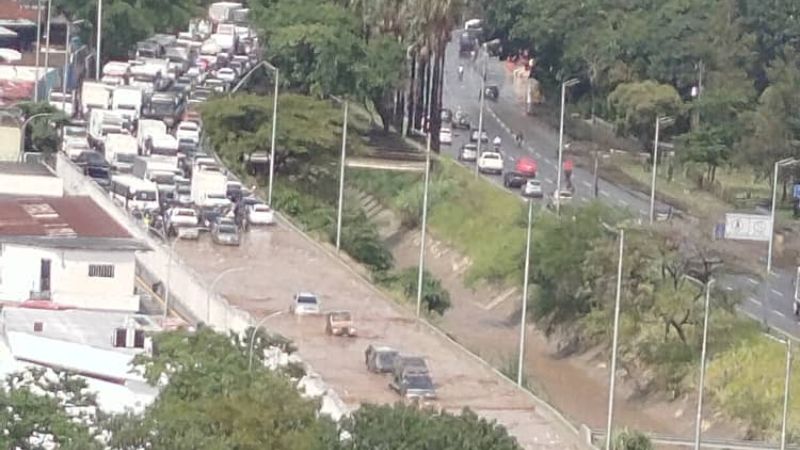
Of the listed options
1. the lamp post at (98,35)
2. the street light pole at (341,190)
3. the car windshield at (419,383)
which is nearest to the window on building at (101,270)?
the car windshield at (419,383)

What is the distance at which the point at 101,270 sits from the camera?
270ft

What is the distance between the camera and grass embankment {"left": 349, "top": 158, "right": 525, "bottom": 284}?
9694 centimetres

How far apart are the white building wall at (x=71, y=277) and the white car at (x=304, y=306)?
12.3ft

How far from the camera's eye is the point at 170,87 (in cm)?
11694

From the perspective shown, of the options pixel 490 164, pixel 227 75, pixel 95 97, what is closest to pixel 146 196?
pixel 95 97

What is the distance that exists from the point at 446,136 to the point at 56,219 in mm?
31197

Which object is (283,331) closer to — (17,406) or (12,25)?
(17,406)

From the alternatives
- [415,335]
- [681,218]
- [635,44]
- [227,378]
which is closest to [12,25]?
[635,44]

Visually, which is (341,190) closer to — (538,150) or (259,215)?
(259,215)

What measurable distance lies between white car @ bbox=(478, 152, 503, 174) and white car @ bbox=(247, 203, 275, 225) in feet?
47.9

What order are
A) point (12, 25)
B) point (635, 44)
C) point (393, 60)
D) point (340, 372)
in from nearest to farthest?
point (340, 372)
point (393, 60)
point (635, 44)
point (12, 25)

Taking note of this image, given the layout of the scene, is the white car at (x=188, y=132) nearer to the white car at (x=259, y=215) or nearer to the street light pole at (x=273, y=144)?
the street light pole at (x=273, y=144)

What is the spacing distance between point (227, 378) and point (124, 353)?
26.3 feet

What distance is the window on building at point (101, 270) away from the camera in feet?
269
